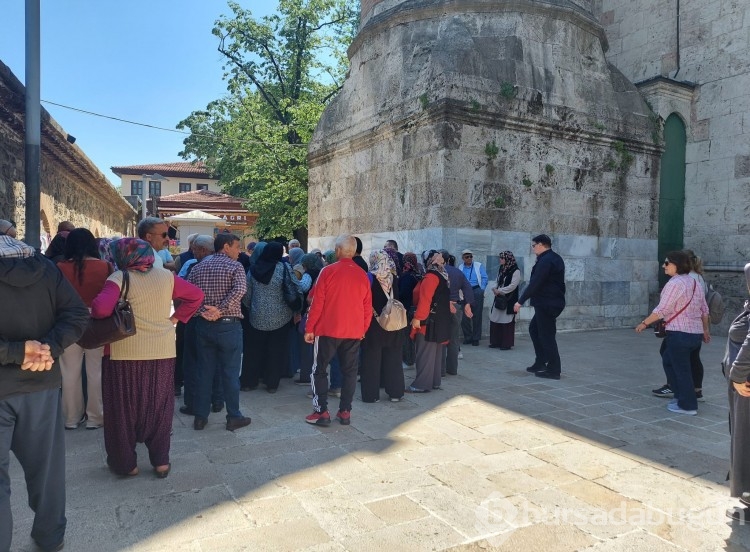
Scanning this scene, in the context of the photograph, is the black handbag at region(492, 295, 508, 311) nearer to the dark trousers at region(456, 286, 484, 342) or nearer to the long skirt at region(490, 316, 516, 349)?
the long skirt at region(490, 316, 516, 349)

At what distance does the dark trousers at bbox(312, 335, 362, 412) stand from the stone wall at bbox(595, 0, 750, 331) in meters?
8.92

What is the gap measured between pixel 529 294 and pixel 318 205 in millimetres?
7120

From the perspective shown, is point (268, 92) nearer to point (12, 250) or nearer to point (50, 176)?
point (50, 176)

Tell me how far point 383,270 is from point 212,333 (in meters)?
1.86

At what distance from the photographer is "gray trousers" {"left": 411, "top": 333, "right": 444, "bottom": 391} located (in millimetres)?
6348

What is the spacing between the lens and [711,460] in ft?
14.1

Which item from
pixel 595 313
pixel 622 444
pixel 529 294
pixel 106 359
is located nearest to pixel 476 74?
pixel 529 294

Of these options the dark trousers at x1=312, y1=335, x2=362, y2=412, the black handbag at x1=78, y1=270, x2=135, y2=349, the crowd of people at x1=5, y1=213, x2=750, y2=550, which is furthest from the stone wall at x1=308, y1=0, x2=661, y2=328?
the black handbag at x1=78, y1=270, x2=135, y2=349

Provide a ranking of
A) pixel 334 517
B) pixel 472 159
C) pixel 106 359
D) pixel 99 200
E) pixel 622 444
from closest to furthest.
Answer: pixel 334 517 < pixel 106 359 < pixel 622 444 < pixel 472 159 < pixel 99 200

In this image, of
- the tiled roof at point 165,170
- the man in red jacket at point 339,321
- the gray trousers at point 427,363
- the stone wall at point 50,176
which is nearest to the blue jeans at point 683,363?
the gray trousers at point 427,363

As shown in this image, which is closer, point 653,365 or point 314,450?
point 314,450

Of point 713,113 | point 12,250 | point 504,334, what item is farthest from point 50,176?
point 713,113

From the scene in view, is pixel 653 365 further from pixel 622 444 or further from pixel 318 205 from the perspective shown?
pixel 318 205

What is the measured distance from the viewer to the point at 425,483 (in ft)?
12.5
